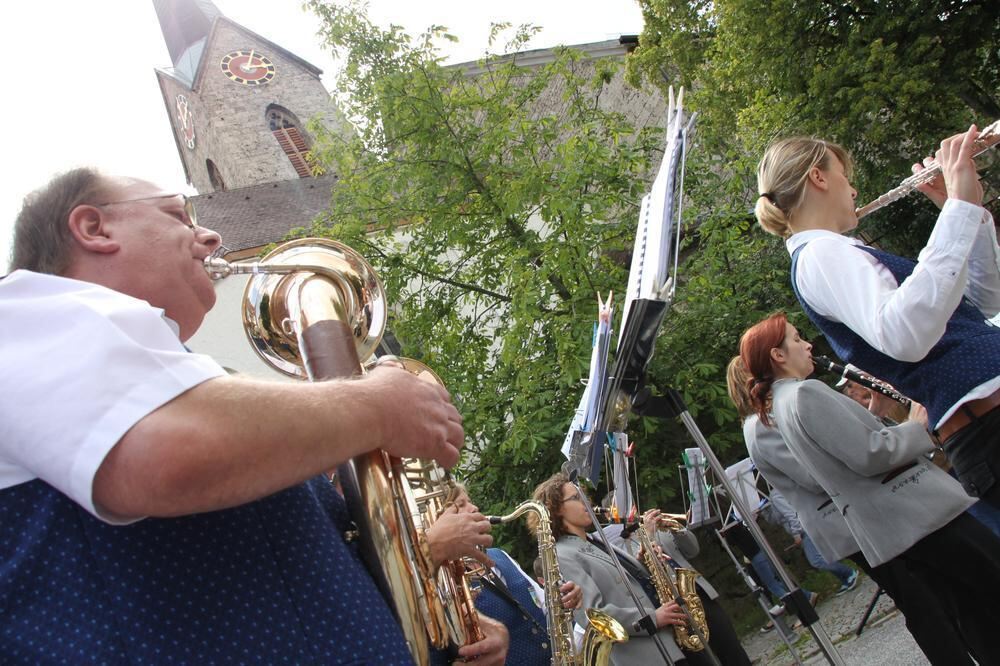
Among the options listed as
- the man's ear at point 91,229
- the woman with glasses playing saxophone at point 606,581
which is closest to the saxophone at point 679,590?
the woman with glasses playing saxophone at point 606,581

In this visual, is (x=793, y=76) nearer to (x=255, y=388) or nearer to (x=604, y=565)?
(x=604, y=565)

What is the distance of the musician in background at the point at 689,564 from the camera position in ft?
17.7

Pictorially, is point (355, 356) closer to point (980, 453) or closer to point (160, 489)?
point (160, 489)

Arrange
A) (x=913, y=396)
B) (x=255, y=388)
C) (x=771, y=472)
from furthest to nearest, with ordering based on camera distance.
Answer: (x=771, y=472) < (x=913, y=396) < (x=255, y=388)

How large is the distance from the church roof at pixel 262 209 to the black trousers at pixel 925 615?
1828 cm

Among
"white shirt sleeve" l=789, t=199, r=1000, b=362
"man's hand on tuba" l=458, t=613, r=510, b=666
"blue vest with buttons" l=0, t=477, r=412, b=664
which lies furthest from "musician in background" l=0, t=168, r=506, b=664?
"white shirt sleeve" l=789, t=199, r=1000, b=362

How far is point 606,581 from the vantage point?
16.8 ft

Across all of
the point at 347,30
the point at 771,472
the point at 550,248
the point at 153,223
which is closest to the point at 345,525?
the point at 153,223

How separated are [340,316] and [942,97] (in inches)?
492

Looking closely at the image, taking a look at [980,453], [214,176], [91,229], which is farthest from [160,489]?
[214,176]

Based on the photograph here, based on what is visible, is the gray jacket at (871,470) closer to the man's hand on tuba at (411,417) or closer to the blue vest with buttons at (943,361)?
the blue vest with buttons at (943,361)

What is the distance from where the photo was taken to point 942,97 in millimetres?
11742

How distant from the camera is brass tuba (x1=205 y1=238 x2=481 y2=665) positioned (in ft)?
5.46

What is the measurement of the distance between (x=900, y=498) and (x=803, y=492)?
1.00m
